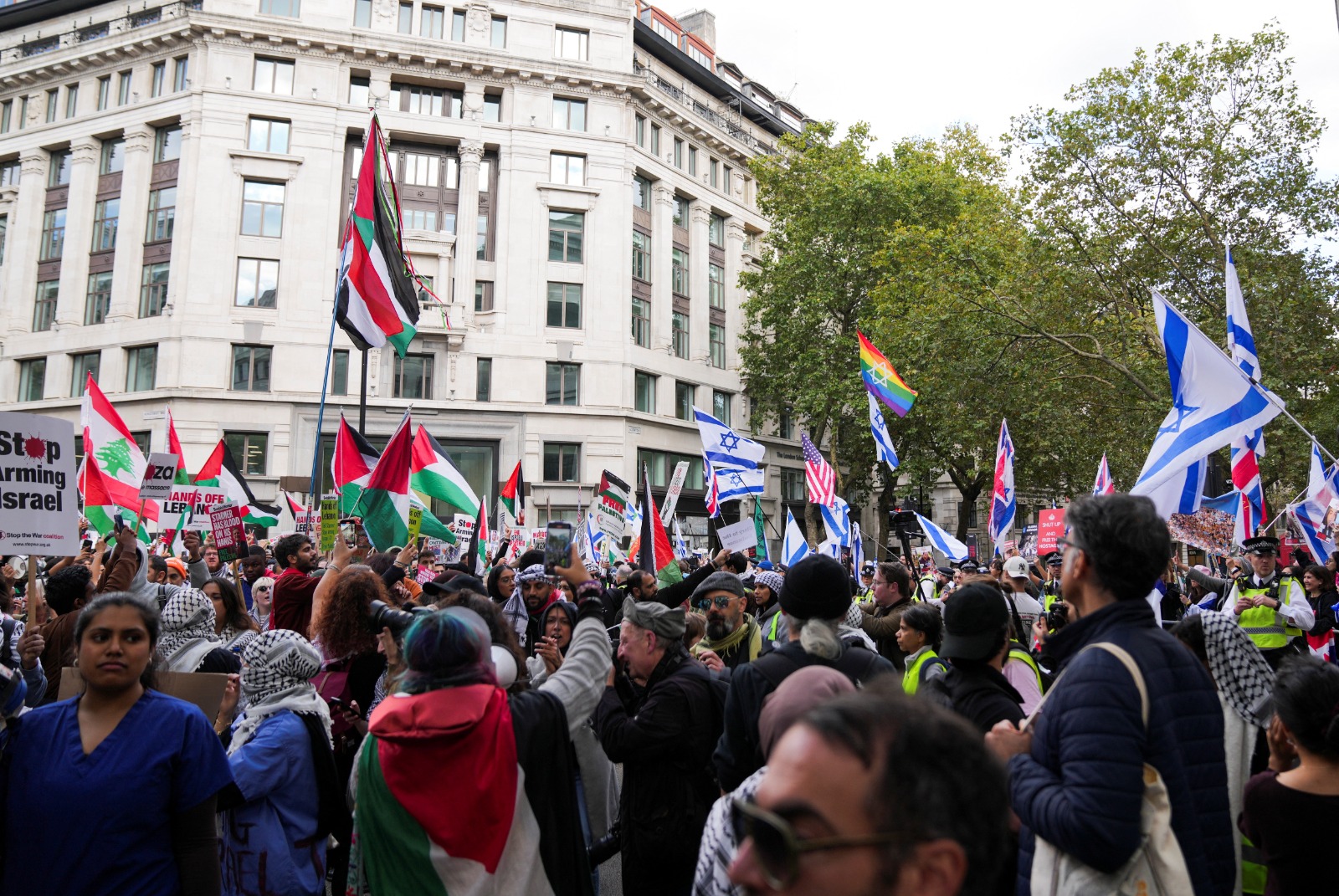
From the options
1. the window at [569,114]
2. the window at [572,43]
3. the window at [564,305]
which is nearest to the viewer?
the window at [564,305]

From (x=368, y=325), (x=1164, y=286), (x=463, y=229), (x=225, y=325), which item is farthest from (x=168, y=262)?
(x=1164, y=286)

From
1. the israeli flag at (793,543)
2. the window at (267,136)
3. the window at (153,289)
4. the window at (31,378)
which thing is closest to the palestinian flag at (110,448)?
the israeli flag at (793,543)

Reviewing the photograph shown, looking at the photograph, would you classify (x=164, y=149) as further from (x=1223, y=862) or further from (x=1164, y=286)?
(x=1223, y=862)

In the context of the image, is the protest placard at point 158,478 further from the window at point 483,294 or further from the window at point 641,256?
the window at point 641,256

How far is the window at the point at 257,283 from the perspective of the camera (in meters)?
34.0

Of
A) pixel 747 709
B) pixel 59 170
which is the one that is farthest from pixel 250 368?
pixel 747 709

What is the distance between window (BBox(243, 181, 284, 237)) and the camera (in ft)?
113

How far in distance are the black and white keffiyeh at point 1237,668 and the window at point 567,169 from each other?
35.7 meters

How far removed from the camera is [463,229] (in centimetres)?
3578

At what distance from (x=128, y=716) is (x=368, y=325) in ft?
27.7

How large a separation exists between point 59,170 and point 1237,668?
4510 centimetres

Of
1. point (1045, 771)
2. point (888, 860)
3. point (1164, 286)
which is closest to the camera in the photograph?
point (888, 860)

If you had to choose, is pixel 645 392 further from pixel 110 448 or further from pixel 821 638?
pixel 821 638

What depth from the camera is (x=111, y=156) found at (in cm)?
3678
